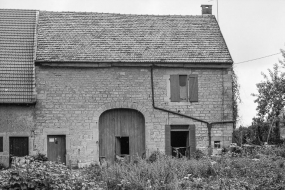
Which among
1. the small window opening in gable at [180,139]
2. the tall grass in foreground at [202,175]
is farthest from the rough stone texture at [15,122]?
the tall grass in foreground at [202,175]

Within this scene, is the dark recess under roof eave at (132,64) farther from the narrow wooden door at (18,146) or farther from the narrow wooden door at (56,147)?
the narrow wooden door at (18,146)

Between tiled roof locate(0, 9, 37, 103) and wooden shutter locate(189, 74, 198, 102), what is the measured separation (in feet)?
23.2

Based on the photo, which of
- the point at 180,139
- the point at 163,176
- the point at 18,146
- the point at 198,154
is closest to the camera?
the point at 163,176

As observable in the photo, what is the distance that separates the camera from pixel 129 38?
1168 inches

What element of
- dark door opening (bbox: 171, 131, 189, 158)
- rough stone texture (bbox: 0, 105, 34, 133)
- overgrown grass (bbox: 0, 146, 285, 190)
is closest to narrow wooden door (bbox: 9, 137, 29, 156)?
rough stone texture (bbox: 0, 105, 34, 133)

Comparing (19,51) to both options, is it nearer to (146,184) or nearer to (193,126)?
(193,126)

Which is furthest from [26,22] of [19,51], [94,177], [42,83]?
[94,177]

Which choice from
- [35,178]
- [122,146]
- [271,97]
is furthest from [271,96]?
[35,178]

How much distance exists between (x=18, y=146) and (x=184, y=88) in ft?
25.8

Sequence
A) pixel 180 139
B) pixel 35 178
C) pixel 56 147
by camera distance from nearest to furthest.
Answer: pixel 35 178 < pixel 56 147 < pixel 180 139

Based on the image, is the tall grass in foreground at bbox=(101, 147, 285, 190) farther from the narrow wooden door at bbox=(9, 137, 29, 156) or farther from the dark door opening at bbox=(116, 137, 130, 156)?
the narrow wooden door at bbox=(9, 137, 29, 156)

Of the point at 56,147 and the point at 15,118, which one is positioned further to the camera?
the point at 56,147

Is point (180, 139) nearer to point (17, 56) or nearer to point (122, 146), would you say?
point (122, 146)

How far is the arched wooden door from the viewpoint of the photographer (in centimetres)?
2791
